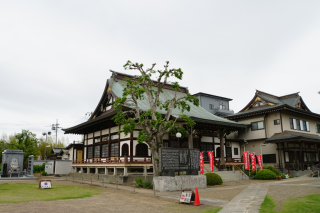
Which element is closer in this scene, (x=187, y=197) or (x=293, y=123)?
(x=187, y=197)

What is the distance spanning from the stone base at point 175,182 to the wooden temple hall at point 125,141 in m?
4.72

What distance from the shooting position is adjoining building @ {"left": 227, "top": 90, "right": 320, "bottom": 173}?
32375 mm

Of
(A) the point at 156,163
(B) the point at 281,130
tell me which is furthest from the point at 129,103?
(B) the point at 281,130

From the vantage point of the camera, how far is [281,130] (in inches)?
1312

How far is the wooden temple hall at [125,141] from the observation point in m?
25.2

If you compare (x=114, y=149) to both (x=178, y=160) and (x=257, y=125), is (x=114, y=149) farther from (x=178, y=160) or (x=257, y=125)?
(x=257, y=125)

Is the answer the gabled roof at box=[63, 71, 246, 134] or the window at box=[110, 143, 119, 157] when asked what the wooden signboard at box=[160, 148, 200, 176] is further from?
the window at box=[110, 143, 119, 157]

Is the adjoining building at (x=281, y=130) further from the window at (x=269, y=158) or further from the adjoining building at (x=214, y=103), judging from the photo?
the adjoining building at (x=214, y=103)

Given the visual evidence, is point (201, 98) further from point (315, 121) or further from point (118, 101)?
point (118, 101)

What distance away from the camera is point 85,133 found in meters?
35.3

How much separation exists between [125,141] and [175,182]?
9.33 metres

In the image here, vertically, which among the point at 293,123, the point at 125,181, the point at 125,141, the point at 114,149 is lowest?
the point at 125,181

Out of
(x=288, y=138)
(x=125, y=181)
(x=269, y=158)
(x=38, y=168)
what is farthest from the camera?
(x=38, y=168)

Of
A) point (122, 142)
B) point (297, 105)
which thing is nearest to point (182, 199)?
point (122, 142)
